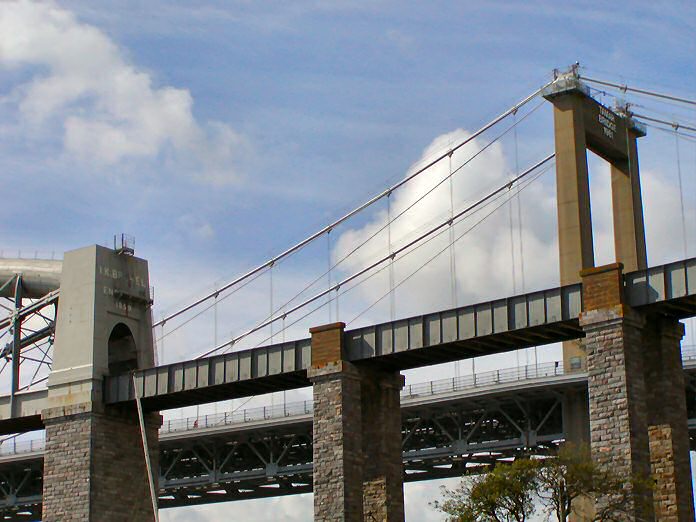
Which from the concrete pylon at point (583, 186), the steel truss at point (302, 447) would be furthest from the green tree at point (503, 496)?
the steel truss at point (302, 447)

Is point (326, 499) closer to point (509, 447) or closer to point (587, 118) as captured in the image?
point (587, 118)

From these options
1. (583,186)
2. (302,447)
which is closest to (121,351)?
(583,186)

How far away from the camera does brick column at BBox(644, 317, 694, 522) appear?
59.0m

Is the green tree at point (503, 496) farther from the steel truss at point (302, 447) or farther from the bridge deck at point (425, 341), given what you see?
the steel truss at point (302, 447)

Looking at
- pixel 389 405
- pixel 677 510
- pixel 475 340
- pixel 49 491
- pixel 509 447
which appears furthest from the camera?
pixel 509 447

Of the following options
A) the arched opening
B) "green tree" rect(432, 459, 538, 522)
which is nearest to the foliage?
"green tree" rect(432, 459, 538, 522)

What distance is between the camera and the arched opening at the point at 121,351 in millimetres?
80250

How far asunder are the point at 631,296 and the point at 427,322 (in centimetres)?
1082

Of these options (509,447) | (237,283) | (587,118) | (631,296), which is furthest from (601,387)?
(509,447)

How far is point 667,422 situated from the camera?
6025 centimetres

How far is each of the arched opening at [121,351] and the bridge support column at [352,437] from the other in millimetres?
15159

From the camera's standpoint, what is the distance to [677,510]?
58625 mm

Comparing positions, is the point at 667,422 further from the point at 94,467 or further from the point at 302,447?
the point at 302,447

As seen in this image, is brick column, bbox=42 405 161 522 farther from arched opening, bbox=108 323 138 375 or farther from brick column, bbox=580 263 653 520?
brick column, bbox=580 263 653 520
